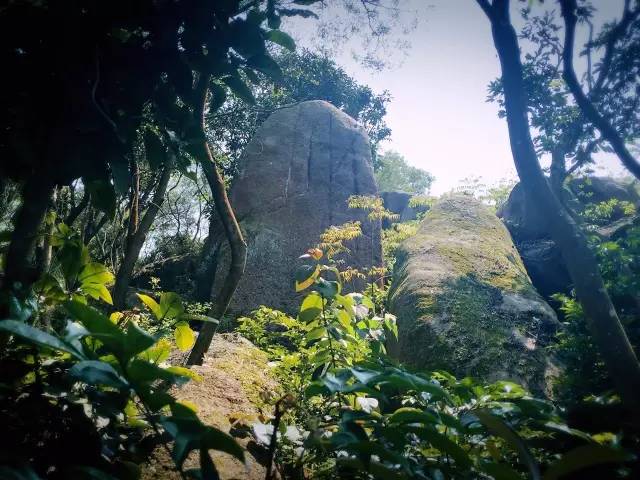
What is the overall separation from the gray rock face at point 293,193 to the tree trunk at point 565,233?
434 cm

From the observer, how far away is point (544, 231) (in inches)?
344

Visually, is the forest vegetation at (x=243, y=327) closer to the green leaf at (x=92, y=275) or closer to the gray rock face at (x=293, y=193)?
the green leaf at (x=92, y=275)

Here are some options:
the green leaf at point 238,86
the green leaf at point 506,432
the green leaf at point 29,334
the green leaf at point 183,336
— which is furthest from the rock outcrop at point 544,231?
the green leaf at point 29,334

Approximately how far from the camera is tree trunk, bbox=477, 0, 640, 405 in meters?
2.20

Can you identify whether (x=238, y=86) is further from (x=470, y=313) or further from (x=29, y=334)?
(x=470, y=313)

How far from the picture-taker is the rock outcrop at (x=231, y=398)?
1216 mm

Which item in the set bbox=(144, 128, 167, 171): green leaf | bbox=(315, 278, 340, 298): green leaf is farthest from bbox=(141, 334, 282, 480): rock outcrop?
bbox=(144, 128, 167, 171): green leaf

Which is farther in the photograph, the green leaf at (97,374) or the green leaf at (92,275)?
the green leaf at (92,275)

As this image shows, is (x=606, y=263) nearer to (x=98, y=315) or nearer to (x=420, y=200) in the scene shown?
(x=420, y=200)

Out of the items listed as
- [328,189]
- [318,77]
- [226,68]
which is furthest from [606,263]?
[318,77]

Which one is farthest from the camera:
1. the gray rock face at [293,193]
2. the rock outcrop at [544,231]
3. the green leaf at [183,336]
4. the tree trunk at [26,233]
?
the rock outcrop at [544,231]

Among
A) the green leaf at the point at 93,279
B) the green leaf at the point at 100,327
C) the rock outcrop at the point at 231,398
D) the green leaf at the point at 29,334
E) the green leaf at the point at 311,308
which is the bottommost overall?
the rock outcrop at the point at 231,398

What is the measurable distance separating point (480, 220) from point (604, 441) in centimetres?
626

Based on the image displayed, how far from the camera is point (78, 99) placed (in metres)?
1.11
